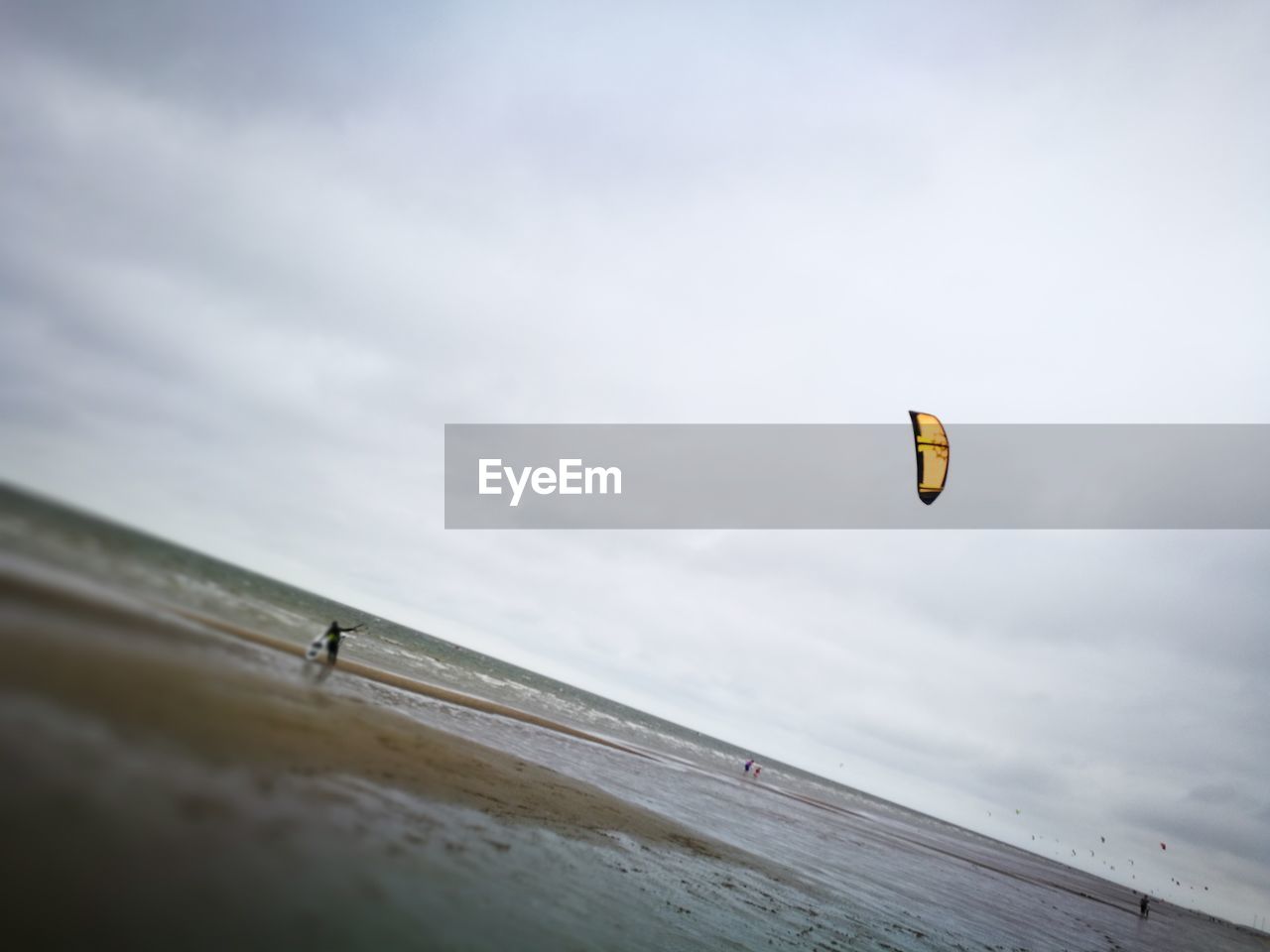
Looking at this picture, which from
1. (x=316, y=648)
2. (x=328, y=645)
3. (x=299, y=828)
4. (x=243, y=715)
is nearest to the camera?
(x=299, y=828)

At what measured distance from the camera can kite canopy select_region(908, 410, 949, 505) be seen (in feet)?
70.1

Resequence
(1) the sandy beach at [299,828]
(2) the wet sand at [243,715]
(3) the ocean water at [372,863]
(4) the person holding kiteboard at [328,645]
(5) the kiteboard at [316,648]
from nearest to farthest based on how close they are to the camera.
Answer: (1) the sandy beach at [299,828] → (3) the ocean water at [372,863] → (2) the wet sand at [243,715] → (5) the kiteboard at [316,648] → (4) the person holding kiteboard at [328,645]

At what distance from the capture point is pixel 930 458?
2161cm

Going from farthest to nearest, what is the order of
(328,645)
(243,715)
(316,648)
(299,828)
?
(328,645)
(316,648)
(243,715)
(299,828)

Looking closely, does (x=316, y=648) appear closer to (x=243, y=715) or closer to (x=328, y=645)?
(x=328, y=645)

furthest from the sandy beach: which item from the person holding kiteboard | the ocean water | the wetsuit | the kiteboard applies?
the wetsuit

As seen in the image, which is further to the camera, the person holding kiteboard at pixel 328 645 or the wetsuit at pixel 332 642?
the wetsuit at pixel 332 642

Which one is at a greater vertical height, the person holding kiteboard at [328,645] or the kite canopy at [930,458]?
the kite canopy at [930,458]

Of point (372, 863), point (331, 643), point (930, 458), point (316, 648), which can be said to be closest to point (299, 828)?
point (372, 863)

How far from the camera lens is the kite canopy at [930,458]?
21375 mm

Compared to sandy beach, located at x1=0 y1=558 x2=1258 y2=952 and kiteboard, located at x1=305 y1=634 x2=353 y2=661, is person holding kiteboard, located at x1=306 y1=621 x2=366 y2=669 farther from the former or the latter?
sandy beach, located at x1=0 y1=558 x2=1258 y2=952

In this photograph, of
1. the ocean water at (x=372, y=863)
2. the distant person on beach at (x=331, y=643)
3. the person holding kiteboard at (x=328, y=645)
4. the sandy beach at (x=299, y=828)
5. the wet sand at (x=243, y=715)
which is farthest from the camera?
the distant person on beach at (x=331, y=643)

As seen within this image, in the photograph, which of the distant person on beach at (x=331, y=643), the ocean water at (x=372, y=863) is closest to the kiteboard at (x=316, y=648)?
the distant person on beach at (x=331, y=643)

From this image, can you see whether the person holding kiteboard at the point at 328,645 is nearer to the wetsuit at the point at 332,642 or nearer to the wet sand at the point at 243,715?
the wetsuit at the point at 332,642
